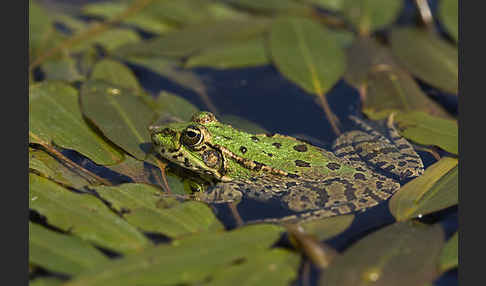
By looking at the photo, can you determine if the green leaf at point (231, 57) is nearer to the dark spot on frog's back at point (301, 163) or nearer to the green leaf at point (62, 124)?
the green leaf at point (62, 124)

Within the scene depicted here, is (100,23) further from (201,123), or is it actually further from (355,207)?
(355,207)

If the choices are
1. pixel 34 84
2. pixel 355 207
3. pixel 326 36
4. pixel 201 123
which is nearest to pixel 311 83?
pixel 326 36

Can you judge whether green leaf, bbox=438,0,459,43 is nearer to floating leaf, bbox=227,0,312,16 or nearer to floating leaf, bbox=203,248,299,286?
floating leaf, bbox=227,0,312,16

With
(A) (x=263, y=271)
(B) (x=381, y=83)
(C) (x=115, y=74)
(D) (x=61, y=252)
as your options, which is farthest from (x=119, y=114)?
(B) (x=381, y=83)

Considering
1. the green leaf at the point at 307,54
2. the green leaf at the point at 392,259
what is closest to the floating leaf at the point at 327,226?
the green leaf at the point at 392,259

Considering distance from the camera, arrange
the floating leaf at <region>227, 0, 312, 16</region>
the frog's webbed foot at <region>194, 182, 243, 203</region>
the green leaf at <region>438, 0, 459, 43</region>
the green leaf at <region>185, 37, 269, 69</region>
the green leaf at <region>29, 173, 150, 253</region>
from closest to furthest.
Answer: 1. the green leaf at <region>29, 173, 150, 253</region>
2. the frog's webbed foot at <region>194, 182, 243, 203</region>
3. the green leaf at <region>185, 37, 269, 69</region>
4. the green leaf at <region>438, 0, 459, 43</region>
5. the floating leaf at <region>227, 0, 312, 16</region>

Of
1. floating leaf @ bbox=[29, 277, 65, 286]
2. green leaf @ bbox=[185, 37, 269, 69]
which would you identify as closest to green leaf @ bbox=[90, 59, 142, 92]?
green leaf @ bbox=[185, 37, 269, 69]
